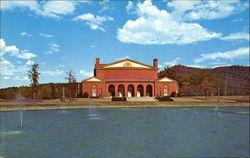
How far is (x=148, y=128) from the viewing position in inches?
671

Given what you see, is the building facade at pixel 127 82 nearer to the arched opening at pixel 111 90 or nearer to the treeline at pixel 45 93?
the arched opening at pixel 111 90

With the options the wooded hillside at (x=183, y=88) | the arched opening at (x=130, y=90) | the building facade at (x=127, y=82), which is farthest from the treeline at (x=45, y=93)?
the arched opening at (x=130, y=90)

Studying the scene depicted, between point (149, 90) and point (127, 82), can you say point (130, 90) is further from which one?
point (149, 90)

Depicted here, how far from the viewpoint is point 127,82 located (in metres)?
55.8

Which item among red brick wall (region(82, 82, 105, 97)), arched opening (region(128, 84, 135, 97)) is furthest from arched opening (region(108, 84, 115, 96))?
arched opening (region(128, 84, 135, 97))

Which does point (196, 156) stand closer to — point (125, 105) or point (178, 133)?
point (178, 133)

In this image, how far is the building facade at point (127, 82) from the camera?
5506 centimetres

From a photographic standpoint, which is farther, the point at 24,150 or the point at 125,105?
the point at 125,105

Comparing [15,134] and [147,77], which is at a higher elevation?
[147,77]

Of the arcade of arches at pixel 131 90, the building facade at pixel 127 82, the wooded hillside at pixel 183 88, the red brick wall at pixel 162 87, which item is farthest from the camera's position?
the arcade of arches at pixel 131 90

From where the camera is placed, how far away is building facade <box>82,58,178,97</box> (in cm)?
5506

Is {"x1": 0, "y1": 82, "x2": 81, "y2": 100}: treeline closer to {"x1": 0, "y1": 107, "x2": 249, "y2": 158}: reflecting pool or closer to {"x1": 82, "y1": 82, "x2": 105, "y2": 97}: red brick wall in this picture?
{"x1": 82, "y1": 82, "x2": 105, "y2": 97}: red brick wall

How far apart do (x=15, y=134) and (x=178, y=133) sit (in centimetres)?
1225

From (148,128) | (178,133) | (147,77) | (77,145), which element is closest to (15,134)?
(77,145)
